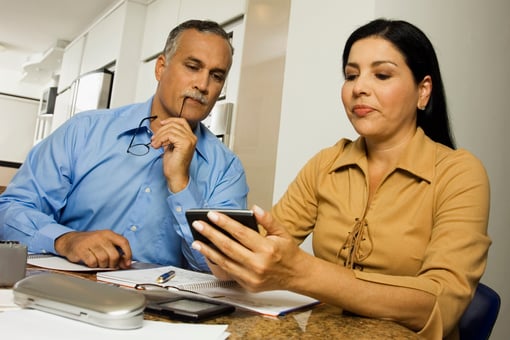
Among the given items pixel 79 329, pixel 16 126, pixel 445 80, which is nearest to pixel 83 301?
pixel 79 329

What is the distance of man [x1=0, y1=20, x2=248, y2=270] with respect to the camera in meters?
1.16

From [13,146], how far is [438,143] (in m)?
7.50

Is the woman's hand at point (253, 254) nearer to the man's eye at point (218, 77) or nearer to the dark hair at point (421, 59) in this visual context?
the dark hair at point (421, 59)

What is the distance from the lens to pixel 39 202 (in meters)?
→ 1.27

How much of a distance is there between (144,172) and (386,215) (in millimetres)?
701

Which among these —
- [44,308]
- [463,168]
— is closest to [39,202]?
[44,308]

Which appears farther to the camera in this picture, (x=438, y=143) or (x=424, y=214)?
(x=438, y=143)

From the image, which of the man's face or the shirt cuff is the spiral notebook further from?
the man's face

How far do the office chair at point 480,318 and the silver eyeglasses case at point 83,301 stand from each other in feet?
2.27

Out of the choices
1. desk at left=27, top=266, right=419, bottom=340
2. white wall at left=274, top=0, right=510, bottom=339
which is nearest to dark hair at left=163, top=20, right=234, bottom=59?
white wall at left=274, top=0, right=510, bottom=339

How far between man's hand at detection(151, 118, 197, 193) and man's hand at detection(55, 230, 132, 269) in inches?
9.7

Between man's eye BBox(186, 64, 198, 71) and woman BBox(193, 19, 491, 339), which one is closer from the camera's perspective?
woman BBox(193, 19, 491, 339)

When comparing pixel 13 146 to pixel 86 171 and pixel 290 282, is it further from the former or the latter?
pixel 290 282

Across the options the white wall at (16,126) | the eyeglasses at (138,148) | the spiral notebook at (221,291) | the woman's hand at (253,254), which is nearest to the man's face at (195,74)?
the eyeglasses at (138,148)
